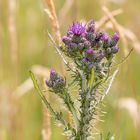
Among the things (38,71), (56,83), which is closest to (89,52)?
(56,83)

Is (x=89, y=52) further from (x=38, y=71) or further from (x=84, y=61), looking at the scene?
(x=38, y=71)

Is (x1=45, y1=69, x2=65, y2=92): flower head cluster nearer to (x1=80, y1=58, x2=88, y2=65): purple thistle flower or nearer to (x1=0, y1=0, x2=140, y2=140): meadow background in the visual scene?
(x1=80, y1=58, x2=88, y2=65): purple thistle flower

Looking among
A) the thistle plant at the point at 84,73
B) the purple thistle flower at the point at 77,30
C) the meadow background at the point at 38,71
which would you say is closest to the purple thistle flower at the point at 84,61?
the thistle plant at the point at 84,73

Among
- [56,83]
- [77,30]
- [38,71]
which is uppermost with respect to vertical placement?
[38,71]

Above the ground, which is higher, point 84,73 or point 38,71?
point 38,71

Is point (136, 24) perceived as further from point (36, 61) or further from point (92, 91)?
point (92, 91)
